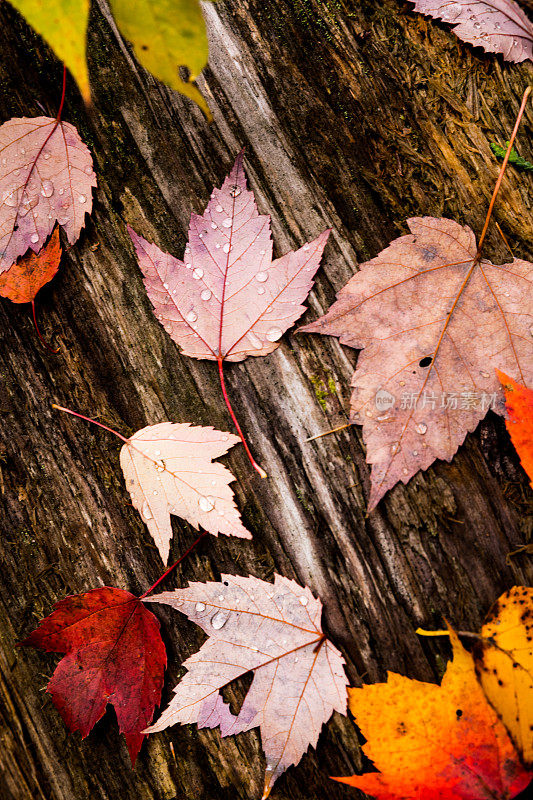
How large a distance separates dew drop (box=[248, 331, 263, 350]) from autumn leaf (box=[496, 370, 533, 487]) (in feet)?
2.26

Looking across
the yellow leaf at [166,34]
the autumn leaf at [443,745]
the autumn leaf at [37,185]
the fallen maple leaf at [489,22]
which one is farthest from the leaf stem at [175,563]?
the fallen maple leaf at [489,22]

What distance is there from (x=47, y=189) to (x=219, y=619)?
4.53 ft

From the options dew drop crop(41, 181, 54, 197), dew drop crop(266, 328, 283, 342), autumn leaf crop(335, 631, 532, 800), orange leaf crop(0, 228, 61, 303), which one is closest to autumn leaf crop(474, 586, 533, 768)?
autumn leaf crop(335, 631, 532, 800)

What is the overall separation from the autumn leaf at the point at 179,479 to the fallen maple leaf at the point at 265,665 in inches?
7.1

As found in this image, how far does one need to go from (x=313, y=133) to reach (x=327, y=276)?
464 mm

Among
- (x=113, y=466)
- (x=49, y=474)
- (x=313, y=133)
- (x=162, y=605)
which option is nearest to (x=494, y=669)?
(x=162, y=605)

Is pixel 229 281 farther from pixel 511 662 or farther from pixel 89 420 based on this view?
pixel 511 662

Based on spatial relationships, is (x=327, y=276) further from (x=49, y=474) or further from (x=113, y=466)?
(x=49, y=474)

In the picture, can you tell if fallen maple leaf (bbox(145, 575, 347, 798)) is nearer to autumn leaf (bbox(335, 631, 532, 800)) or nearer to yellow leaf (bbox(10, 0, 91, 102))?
Result: autumn leaf (bbox(335, 631, 532, 800))

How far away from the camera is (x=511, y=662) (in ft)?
3.97

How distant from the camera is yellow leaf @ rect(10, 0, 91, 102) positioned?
1.80ft

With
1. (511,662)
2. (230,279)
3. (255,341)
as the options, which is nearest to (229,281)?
(230,279)

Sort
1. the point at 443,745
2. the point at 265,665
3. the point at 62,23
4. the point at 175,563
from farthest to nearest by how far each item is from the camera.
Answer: the point at 175,563 → the point at 265,665 → the point at 443,745 → the point at 62,23

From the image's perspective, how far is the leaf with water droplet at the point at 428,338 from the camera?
1280 millimetres
